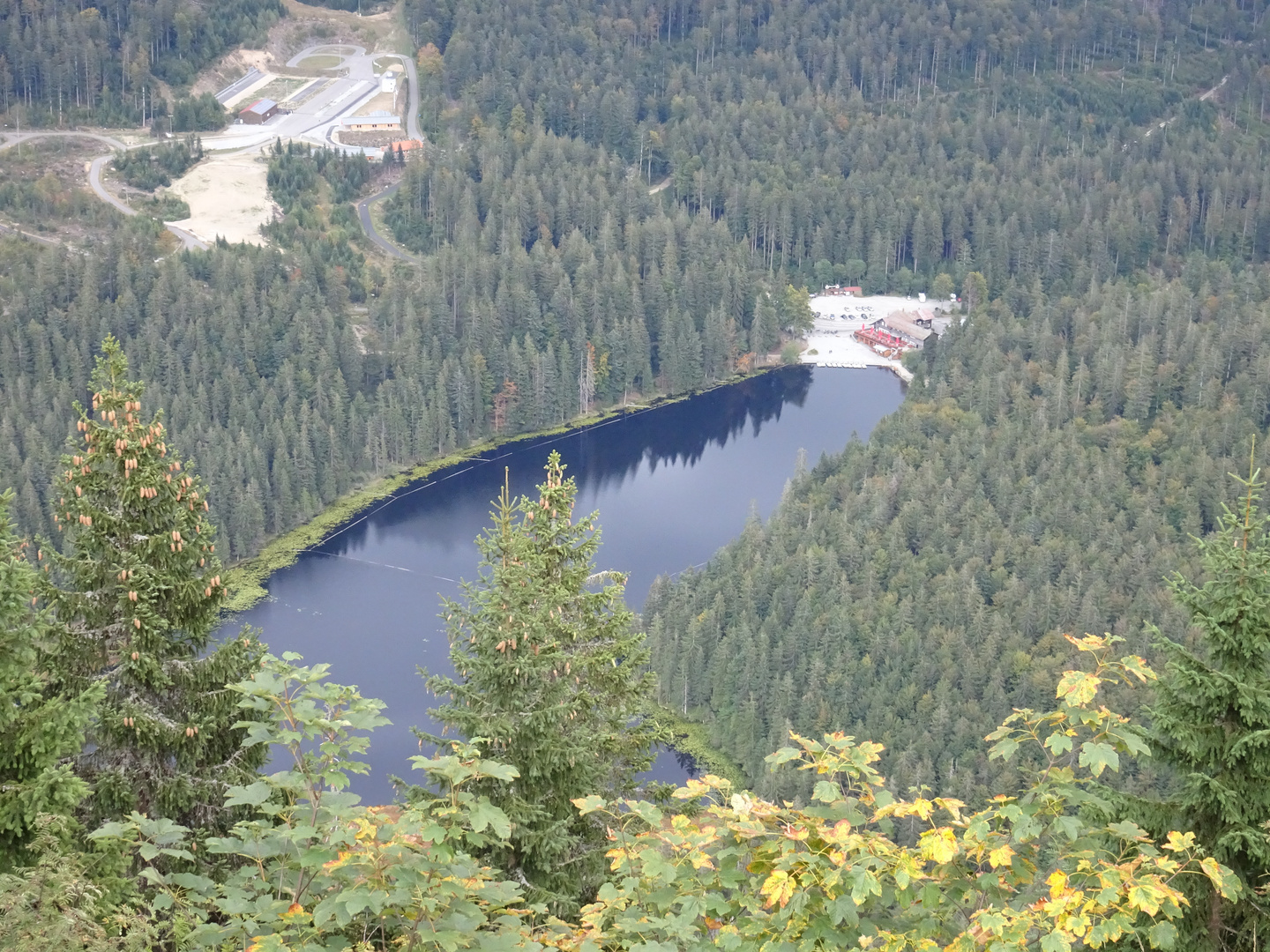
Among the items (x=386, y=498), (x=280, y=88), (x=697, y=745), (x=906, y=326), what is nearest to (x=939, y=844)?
(x=697, y=745)

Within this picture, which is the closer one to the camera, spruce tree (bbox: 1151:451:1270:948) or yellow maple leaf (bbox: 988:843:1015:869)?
yellow maple leaf (bbox: 988:843:1015:869)

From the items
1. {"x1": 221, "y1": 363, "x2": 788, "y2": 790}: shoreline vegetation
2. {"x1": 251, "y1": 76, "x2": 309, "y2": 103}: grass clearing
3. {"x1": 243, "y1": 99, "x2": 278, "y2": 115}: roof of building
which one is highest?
{"x1": 251, "y1": 76, "x2": 309, "y2": 103}: grass clearing

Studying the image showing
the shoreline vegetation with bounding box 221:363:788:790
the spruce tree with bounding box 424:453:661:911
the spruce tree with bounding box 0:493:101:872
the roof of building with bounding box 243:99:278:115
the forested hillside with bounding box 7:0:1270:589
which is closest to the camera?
the spruce tree with bounding box 0:493:101:872

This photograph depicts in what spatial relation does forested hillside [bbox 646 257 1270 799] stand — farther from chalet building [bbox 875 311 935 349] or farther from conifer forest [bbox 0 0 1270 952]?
chalet building [bbox 875 311 935 349]

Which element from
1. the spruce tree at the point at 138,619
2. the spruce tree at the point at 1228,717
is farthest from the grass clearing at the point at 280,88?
the spruce tree at the point at 1228,717

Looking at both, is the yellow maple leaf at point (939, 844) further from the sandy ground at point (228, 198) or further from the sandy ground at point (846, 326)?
the sandy ground at point (228, 198)

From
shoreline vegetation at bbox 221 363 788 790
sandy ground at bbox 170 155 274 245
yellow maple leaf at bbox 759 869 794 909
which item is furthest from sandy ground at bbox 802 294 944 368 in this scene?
yellow maple leaf at bbox 759 869 794 909

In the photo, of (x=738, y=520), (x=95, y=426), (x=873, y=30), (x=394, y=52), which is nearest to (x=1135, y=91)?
(x=873, y=30)
